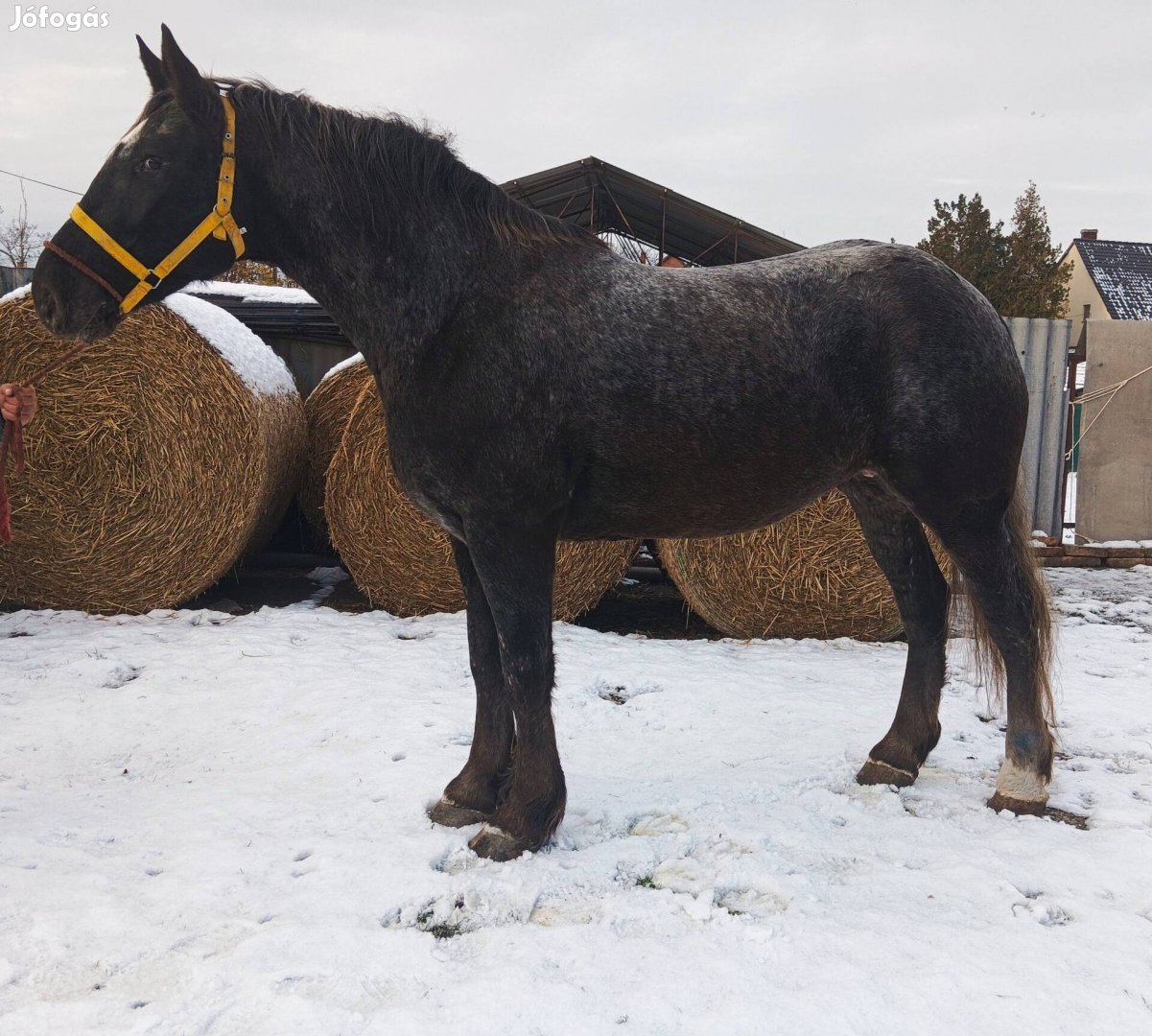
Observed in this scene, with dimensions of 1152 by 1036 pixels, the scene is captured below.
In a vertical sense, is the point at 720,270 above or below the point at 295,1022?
above

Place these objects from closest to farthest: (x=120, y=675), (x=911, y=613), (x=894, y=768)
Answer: (x=894, y=768) < (x=911, y=613) < (x=120, y=675)

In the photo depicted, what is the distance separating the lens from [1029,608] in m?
2.57

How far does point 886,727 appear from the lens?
3.32 metres

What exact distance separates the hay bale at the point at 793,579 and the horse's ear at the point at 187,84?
10.2ft

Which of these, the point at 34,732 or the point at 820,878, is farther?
the point at 34,732

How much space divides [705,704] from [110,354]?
3.68 metres

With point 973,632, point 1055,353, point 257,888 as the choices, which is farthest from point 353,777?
point 1055,353

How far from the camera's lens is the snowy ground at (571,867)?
5.54 ft

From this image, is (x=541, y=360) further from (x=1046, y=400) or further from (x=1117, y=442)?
(x=1117, y=442)

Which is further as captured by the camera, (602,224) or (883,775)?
(602,224)

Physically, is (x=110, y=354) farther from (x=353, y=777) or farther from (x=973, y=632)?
(x=973, y=632)

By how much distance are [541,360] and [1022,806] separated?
6.42ft

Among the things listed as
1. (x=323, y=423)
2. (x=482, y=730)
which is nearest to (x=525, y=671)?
(x=482, y=730)

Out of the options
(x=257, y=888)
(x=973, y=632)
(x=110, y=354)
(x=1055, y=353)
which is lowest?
(x=257, y=888)
